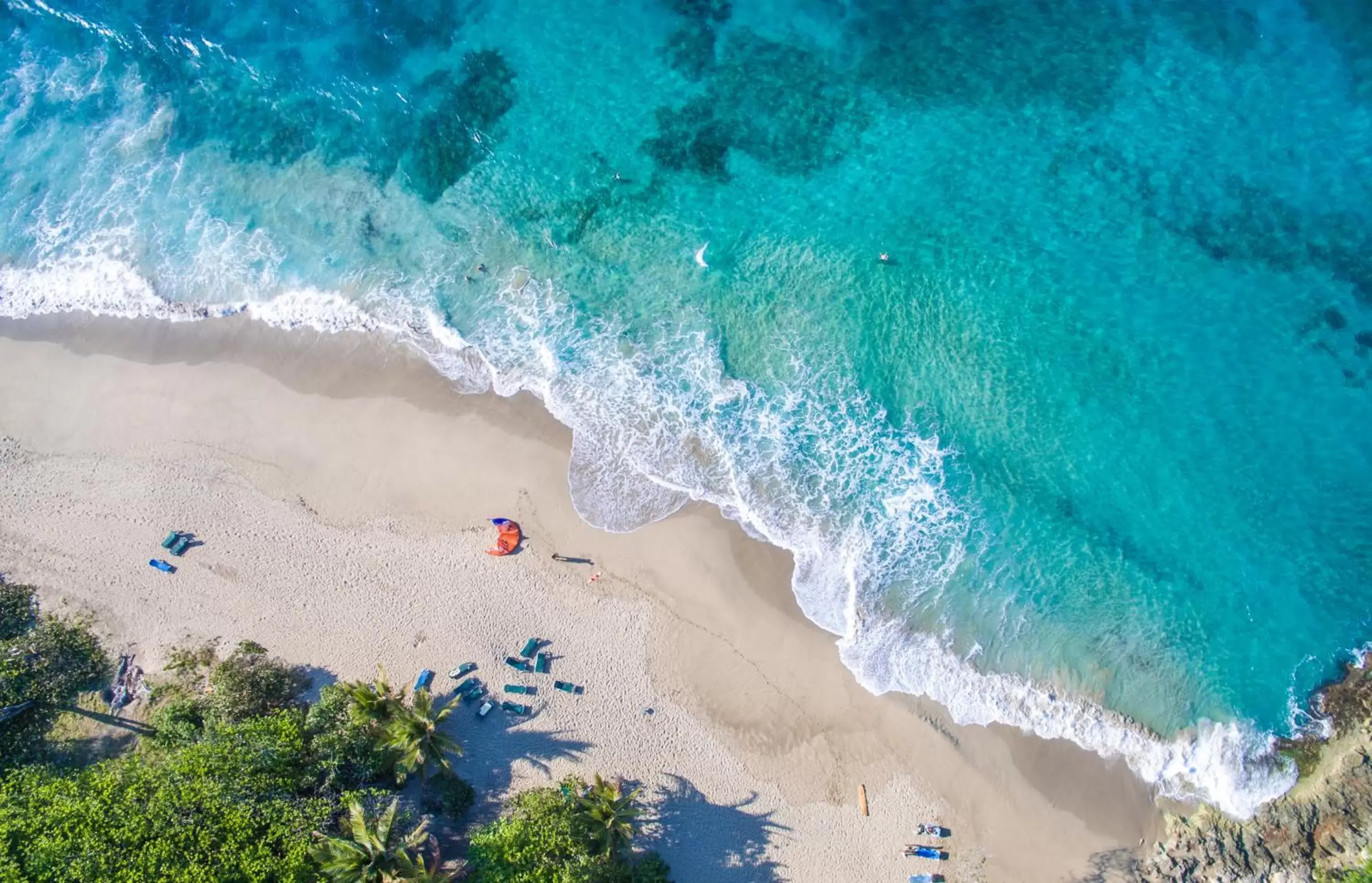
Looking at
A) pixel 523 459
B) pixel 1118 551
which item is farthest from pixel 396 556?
pixel 1118 551

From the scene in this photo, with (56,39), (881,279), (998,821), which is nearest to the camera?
(998,821)

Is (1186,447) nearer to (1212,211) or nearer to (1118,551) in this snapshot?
(1118,551)

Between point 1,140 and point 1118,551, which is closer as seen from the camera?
point 1118,551

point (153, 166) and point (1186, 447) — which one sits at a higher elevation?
point (1186, 447)

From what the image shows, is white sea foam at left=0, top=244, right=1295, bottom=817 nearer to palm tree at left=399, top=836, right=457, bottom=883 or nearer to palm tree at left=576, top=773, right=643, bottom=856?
palm tree at left=576, top=773, right=643, bottom=856

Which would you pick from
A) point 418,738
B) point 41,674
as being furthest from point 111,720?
point 418,738

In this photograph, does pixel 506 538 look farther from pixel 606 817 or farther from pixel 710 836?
pixel 710 836
